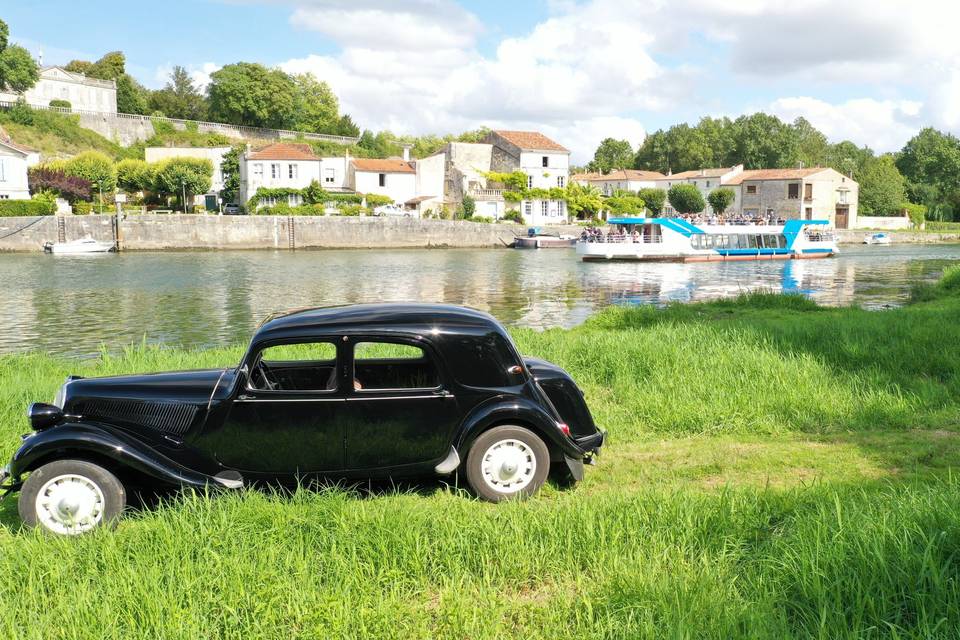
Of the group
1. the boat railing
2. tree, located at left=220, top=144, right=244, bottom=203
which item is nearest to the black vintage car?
the boat railing

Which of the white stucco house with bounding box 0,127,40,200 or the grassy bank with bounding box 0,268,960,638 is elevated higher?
the white stucco house with bounding box 0,127,40,200

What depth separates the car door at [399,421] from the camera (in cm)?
612

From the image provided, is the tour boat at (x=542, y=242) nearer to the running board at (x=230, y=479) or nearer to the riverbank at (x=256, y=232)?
the riverbank at (x=256, y=232)

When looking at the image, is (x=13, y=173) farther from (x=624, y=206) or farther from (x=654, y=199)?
(x=654, y=199)

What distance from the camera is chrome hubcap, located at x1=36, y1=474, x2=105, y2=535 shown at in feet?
18.5

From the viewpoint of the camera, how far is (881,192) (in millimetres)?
101562

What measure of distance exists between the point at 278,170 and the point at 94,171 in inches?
675

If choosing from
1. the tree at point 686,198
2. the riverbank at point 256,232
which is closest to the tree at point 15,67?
the riverbank at point 256,232

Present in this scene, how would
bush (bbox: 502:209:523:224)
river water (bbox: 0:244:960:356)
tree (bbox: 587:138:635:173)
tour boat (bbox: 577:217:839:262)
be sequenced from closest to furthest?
river water (bbox: 0:244:960:356)
tour boat (bbox: 577:217:839:262)
bush (bbox: 502:209:523:224)
tree (bbox: 587:138:635:173)

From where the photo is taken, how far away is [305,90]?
4382 inches

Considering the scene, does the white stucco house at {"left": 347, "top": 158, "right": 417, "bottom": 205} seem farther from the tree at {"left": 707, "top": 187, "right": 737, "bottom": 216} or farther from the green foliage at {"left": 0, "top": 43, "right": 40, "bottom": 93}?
the green foliage at {"left": 0, "top": 43, "right": 40, "bottom": 93}

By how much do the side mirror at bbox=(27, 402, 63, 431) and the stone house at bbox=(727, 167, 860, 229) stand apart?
308 feet

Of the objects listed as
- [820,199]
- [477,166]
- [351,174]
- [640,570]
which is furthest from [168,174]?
[640,570]

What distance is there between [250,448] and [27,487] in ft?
5.19
